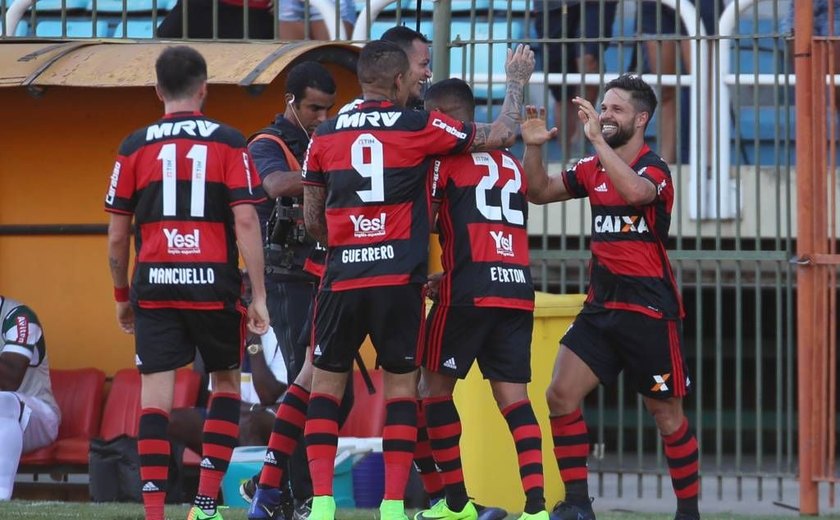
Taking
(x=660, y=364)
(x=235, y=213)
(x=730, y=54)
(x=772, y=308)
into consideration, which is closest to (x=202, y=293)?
(x=235, y=213)

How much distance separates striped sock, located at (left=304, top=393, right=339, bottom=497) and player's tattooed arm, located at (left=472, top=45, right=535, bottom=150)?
124 centimetres

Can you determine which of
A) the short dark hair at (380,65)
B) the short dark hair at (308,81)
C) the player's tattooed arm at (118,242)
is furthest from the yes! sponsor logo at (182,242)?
the short dark hair at (308,81)

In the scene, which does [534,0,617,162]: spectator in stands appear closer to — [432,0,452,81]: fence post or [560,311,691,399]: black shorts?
→ [432,0,452,81]: fence post

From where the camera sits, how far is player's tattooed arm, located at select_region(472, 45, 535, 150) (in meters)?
6.65

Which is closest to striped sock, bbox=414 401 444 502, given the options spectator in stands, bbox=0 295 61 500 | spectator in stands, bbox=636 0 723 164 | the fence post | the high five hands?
the high five hands

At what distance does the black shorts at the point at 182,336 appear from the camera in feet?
21.4

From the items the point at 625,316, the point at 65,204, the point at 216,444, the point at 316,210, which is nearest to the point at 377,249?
the point at 316,210

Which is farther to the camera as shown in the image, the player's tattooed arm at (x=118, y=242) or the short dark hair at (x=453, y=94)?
the short dark hair at (x=453, y=94)

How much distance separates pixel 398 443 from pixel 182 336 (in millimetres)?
1005

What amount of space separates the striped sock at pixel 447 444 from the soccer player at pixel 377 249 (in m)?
0.30

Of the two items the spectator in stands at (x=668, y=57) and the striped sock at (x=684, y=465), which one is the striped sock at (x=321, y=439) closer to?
the striped sock at (x=684, y=465)

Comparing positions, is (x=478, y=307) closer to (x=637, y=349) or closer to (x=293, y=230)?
(x=637, y=349)

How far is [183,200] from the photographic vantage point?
255 inches

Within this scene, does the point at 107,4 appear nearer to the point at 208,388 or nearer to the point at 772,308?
the point at 208,388
